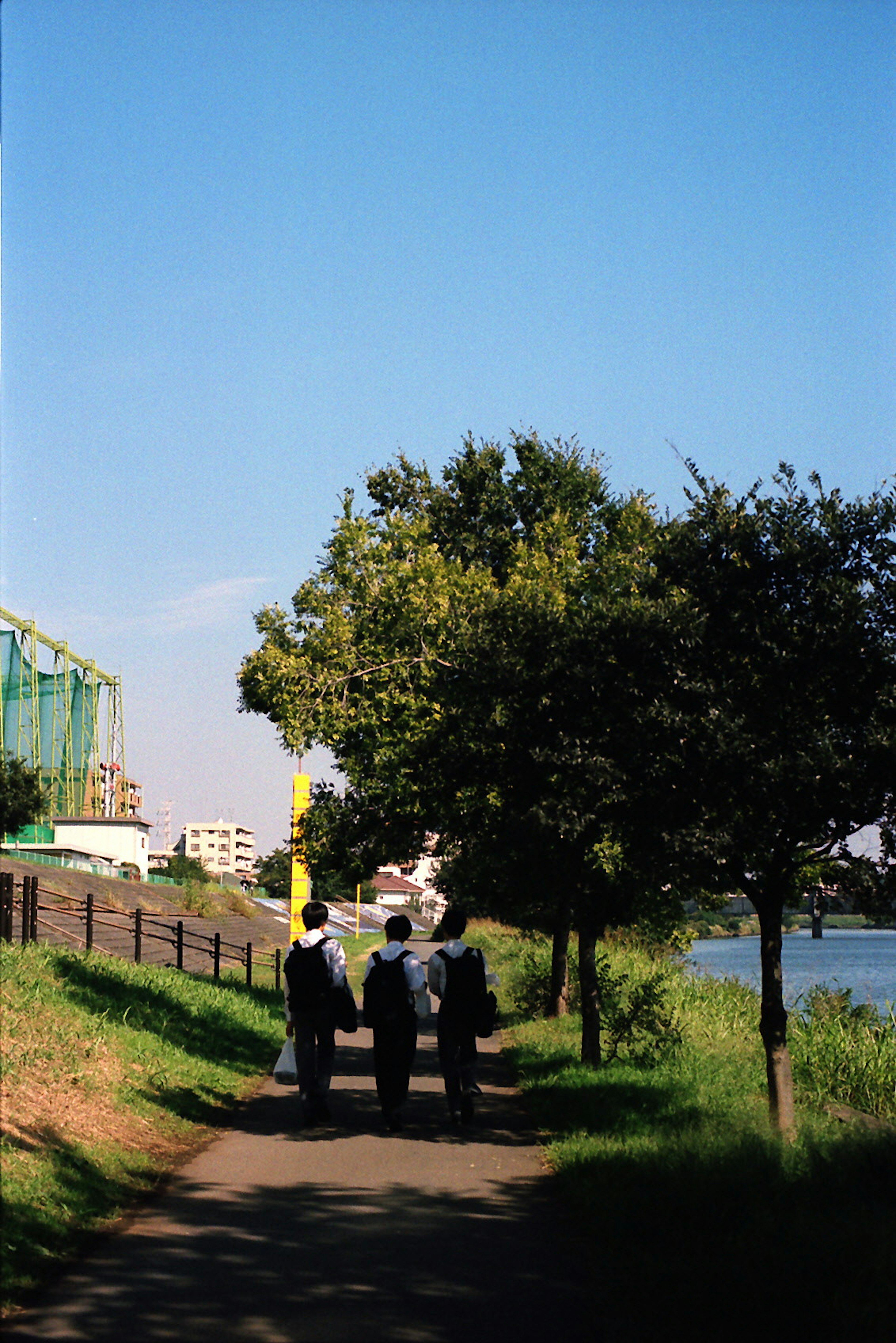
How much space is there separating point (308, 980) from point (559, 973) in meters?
11.8

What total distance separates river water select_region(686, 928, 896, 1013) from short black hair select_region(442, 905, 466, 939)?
4557 millimetres

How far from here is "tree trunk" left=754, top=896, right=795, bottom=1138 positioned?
1049 cm

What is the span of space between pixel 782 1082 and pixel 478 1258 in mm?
4750

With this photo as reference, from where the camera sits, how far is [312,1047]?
1144 cm

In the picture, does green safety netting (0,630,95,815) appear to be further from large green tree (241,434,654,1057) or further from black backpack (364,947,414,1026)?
black backpack (364,947,414,1026)

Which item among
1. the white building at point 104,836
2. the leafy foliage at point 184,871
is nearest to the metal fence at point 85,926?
the leafy foliage at point 184,871

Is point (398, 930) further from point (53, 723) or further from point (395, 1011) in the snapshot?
point (53, 723)

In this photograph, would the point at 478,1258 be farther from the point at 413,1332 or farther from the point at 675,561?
the point at 675,561

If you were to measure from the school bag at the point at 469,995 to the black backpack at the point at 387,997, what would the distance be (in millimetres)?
386

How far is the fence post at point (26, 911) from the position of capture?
18516 mm

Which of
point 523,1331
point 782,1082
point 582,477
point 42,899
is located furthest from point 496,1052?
point 42,899

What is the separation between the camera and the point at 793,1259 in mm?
5922

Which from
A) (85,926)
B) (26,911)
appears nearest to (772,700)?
(26,911)

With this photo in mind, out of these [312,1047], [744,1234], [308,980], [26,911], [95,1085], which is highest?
[26,911]
